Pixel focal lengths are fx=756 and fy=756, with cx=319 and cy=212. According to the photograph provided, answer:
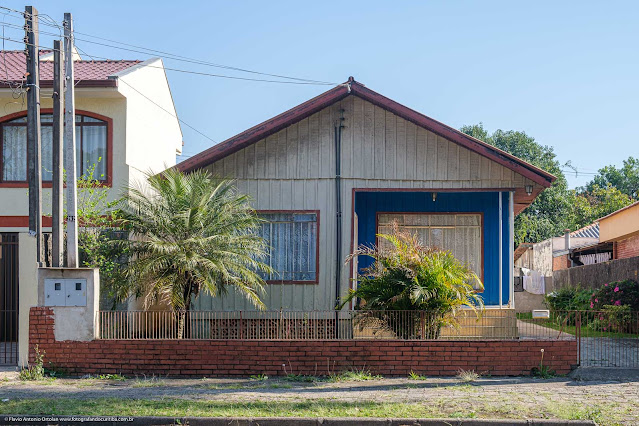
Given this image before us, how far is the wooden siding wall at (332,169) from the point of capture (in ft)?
51.2

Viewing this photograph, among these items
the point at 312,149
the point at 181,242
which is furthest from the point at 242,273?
the point at 312,149

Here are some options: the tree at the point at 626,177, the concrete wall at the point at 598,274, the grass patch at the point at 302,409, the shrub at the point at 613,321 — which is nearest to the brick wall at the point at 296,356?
the grass patch at the point at 302,409

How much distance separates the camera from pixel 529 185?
1556 cm

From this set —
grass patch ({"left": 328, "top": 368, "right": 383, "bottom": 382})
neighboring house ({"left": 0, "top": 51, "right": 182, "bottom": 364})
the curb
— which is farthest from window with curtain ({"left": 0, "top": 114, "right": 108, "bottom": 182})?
the curb

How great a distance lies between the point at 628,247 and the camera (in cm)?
2522

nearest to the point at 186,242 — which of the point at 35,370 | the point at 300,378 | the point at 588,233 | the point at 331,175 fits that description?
the point at 300,378

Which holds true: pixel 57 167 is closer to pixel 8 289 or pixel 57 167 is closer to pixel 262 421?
pixel 8 289

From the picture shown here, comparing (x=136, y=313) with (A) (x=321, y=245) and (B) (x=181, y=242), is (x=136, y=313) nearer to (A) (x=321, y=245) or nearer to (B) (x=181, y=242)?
(B) (x=181, y=242)

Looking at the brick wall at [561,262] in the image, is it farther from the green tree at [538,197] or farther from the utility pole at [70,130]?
the utility pole at [70,130]

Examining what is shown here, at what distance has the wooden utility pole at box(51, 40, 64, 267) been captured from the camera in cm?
1319

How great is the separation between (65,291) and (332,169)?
19.2 feet

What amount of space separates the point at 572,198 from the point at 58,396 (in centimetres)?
4711

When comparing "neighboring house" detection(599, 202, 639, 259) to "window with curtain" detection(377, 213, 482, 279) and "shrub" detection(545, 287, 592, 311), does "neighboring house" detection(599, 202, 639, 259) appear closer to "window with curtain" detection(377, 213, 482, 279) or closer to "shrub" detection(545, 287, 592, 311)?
"shrub" detection(545, 287, 592, 311)

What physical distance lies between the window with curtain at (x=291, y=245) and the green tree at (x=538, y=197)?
113 ft
